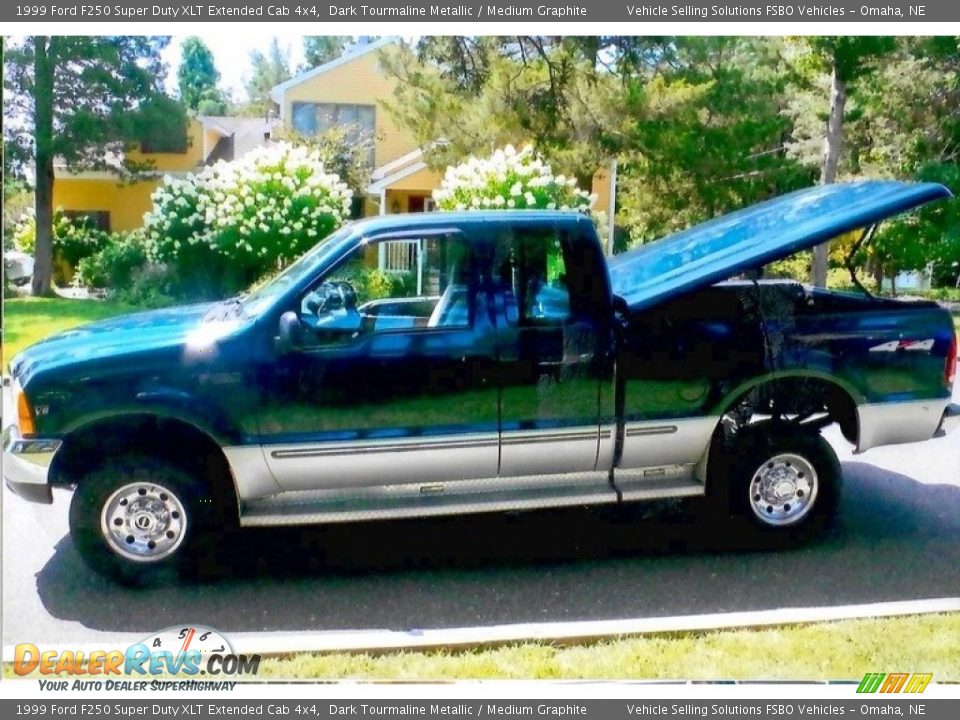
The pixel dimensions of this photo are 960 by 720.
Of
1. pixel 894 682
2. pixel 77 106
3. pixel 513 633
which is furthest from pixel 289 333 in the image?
pixel 894 682

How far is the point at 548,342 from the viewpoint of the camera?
4863 millimetres

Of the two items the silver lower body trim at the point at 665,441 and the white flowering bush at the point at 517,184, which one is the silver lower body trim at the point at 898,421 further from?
the white flowering bush at the point at 517,184

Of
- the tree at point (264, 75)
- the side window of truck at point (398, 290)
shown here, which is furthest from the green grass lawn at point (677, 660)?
the tree at point (264, 75)

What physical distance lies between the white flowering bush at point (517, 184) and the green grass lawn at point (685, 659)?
6.93 feet

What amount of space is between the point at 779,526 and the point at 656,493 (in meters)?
0.70

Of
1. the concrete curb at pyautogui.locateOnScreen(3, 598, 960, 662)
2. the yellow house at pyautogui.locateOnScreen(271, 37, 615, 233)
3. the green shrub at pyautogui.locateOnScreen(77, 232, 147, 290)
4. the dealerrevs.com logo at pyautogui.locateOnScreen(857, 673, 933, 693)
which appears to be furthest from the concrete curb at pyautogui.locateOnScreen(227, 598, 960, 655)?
the yellow house at pyautogui.locateOnScreen(271, 37, 615, 233)

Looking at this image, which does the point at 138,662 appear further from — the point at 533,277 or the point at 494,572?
the point at 533,277

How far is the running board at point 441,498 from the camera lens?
478cm

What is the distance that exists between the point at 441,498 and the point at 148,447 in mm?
1371

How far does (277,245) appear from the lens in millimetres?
4898

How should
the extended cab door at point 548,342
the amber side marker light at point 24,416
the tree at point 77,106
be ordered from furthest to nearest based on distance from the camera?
the extended cab door at point 548,342, the amber side marker light at point 24,416, the tree at point 77,106

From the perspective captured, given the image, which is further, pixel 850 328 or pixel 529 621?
pixel 850 328
